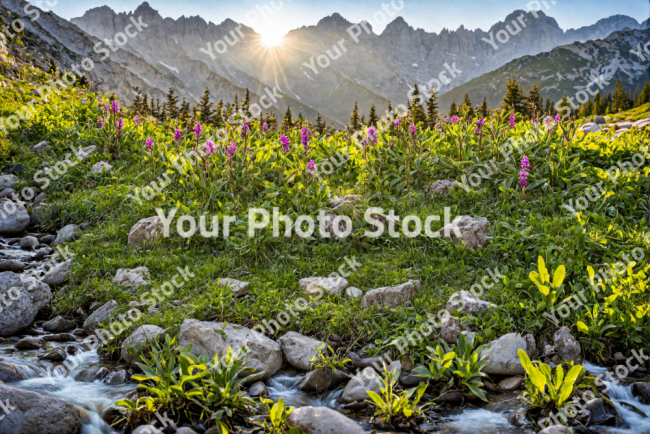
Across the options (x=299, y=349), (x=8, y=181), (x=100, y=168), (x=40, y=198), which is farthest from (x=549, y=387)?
(x=8, y=181)

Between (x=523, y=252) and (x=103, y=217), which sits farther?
(x=103, y=217)

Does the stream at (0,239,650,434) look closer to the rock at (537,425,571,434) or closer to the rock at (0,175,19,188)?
the rock at (537,425,571,434)

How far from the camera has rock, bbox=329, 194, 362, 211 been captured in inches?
357

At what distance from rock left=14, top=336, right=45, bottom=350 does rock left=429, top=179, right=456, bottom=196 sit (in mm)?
7975

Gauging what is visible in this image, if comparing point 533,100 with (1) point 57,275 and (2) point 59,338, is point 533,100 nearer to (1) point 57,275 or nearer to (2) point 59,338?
(1) point 57,275

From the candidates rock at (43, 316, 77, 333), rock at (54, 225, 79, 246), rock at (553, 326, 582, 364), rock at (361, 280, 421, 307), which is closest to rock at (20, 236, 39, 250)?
rock at (54, 225, 79, 246)

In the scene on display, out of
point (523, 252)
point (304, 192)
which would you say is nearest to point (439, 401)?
point (523, 252)

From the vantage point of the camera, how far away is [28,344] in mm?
5867

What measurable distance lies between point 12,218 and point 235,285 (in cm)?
645

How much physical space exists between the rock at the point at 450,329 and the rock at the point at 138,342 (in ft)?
12.9

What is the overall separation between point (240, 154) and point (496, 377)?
815cm

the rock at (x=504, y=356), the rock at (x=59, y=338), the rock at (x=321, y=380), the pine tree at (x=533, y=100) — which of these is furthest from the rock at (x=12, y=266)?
the pine tree at (x=533, y=100)

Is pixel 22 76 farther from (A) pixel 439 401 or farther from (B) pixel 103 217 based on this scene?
(A) pixel 439 401

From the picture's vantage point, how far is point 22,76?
20.9 meters
